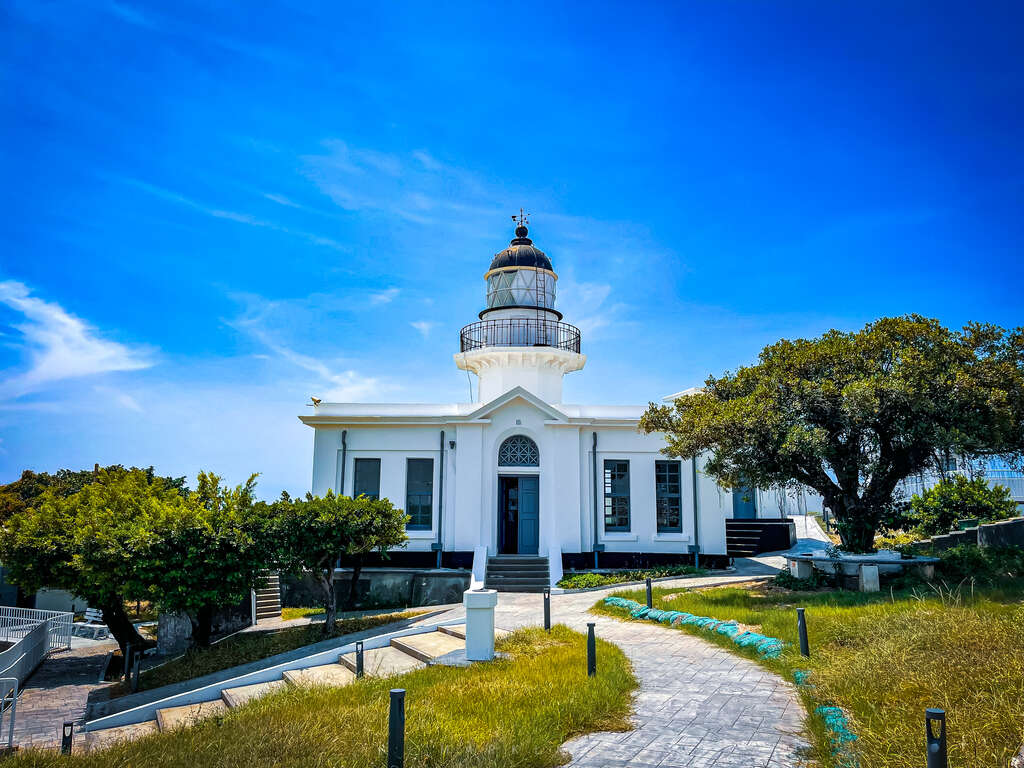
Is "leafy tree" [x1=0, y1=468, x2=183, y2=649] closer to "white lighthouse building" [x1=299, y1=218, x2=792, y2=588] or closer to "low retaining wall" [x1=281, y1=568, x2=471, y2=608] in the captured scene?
"low retaining wall" [x1=281, y1=568, x2=471, y2=608]

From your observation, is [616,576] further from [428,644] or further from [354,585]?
[428,644]

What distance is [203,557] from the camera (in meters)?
14.0

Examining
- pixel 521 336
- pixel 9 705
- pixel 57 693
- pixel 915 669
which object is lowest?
pixel 57 693

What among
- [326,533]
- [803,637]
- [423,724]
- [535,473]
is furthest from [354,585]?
[423,724]

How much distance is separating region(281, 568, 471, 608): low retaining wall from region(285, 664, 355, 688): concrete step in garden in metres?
8.42

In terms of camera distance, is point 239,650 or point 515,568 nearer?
point 239,650

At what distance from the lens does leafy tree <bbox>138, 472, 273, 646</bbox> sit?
13758 mm

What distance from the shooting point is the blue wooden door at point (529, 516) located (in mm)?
21047

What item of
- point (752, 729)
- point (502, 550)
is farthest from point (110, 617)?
point (752, 729)

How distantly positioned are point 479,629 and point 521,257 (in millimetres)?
18195

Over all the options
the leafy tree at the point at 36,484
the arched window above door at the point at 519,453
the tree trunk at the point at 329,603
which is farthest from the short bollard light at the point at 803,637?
the leafy tree at the point at 36,484

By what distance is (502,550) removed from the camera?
2144cm

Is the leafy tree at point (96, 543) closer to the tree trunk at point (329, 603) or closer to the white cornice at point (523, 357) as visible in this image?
the tree trunk at point (329, 603)

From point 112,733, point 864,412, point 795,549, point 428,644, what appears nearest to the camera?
point 112,733
